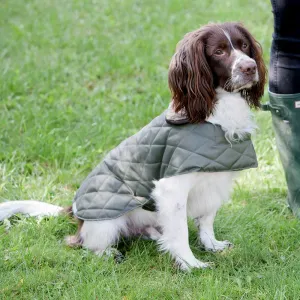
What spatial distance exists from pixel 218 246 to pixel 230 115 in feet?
2.73

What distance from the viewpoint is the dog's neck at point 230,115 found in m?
3.22

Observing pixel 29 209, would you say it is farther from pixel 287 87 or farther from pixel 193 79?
pixel 287 87

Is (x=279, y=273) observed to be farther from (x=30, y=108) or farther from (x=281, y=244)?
(x=30, y=108)

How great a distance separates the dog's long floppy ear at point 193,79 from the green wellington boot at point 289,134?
87cm

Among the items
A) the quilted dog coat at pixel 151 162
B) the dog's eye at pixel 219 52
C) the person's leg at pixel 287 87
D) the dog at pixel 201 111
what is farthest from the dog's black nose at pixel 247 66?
the person's leg at pixel 287 87

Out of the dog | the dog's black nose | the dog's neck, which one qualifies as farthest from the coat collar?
the dog's black nose

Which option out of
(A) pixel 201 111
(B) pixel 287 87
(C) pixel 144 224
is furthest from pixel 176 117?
(B) pixel 287 87

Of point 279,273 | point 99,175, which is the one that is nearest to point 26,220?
point 99,175

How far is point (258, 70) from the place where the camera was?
11.0ft

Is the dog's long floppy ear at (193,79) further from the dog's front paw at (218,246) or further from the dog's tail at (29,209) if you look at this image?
the dog's tail at (29,209)

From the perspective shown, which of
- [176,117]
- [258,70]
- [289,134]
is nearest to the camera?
[176,117]

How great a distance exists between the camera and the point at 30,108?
5418mm

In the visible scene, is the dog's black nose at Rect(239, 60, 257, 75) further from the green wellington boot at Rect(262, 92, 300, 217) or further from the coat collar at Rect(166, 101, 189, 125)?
the green wellington boot at Rect(262, 92, 300, 217)

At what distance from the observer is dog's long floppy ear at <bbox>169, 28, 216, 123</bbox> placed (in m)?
3.13
